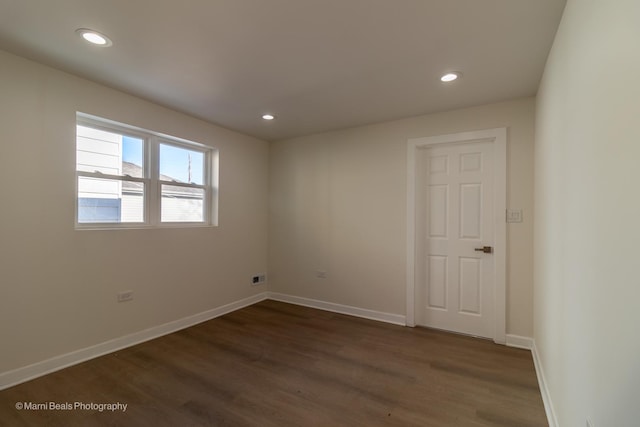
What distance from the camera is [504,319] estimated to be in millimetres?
2965

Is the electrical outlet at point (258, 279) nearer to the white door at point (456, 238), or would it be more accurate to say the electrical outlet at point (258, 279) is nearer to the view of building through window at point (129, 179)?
the view of building through window at point (129, 179)

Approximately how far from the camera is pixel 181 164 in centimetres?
362

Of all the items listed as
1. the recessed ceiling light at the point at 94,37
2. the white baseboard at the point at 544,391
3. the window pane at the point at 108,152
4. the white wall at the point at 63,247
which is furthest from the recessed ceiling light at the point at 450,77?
the window pane at the point at 108,152

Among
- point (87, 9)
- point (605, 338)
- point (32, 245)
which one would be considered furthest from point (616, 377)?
point (32, 245)

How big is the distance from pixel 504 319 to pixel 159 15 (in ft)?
12.8

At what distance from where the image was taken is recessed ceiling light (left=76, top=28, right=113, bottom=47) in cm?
189

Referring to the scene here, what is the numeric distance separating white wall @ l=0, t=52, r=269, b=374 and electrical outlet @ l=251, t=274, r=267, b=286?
0.94m

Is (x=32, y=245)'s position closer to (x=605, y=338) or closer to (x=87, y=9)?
(x=87, y=9)

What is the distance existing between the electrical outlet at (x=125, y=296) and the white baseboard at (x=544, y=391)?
3608mm

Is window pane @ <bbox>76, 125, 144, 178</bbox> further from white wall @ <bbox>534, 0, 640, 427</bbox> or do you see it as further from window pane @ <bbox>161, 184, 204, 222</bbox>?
white wall @ <bbox>534, 0, 640, 427</bbox>

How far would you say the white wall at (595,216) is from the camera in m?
0.83

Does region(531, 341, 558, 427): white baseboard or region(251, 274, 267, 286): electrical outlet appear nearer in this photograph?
region(531, 341, 558, 427): white baseboard

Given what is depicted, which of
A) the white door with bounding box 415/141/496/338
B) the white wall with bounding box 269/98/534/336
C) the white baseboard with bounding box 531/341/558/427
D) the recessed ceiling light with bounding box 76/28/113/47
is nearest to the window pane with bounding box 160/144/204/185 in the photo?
the white wall with bounding box 269/98/534/336

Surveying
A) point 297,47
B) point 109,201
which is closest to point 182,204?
point 109,201
